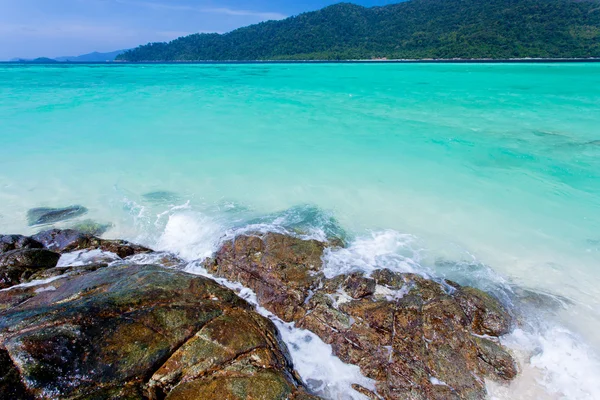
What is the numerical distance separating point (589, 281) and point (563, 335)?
2.30 meters

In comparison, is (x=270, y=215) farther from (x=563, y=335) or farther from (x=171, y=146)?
(x=171, y=146)

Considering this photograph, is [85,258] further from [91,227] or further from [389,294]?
[389,294]

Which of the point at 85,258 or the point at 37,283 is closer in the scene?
the point at 37,283

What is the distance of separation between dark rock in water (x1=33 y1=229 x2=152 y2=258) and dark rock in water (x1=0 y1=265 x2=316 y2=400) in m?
2.35

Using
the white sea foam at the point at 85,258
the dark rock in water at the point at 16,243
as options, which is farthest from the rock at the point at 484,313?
the dark rock in water at the point at 16,243

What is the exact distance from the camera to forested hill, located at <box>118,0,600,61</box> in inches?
3615

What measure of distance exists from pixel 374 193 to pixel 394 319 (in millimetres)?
6341

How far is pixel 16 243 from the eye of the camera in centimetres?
752

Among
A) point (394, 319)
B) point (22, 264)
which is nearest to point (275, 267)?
point (394, 319)

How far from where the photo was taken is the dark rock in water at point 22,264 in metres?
6.21

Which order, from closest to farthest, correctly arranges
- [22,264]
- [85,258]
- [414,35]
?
[22,264] → [85,258] → [414,35]

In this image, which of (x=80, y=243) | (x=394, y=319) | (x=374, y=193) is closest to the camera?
(x=394, y=319)

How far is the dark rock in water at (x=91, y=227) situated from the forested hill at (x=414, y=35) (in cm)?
11239

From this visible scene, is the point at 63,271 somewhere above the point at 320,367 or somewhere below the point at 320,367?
above
